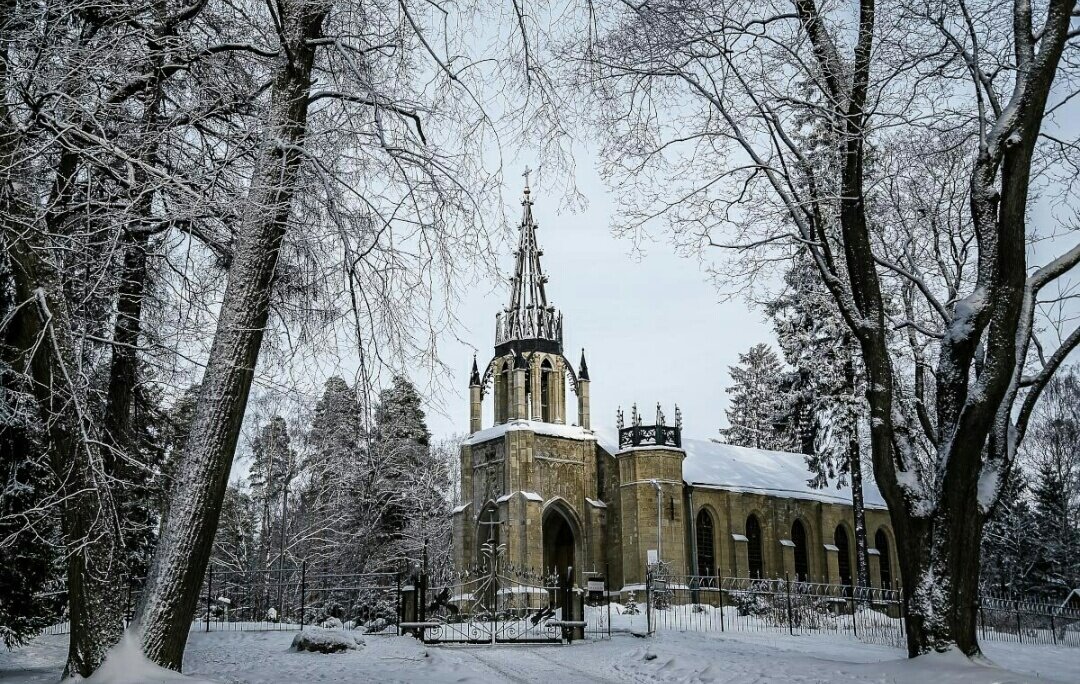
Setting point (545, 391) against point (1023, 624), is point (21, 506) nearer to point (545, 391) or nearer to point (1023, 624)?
point (1023, 624)

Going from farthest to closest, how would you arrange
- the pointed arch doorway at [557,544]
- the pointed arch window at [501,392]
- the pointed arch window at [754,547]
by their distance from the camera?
the pointed arch window at [754,547] < the pointed arch doorway at [557,544] < the pointed arch window at [501,392]

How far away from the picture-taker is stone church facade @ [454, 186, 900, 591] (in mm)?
36062

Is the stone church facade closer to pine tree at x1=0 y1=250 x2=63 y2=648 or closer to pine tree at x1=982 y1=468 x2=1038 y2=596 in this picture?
pine tree at x1=982 y1=468 x2=1038 y2=596

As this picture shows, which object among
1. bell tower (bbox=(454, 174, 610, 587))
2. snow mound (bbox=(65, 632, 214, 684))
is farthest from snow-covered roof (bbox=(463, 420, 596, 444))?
snow mound (bbox=(65, 632, 214, 684))

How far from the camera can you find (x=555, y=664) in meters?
13.8

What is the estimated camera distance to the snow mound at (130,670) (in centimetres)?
646

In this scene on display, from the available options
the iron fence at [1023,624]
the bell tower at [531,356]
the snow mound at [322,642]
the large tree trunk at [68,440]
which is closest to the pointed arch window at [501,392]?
the bell tower at [531,356]

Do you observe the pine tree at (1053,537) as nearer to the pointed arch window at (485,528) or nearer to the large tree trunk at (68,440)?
the pointed arch window at (485,528)

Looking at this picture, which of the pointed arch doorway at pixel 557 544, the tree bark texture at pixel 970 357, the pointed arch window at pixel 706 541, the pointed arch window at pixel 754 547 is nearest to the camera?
the tree bark texture at pixel 970 357

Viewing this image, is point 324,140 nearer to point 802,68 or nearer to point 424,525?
point 802,68

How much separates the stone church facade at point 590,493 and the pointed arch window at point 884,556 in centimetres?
318

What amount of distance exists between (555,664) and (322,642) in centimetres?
361

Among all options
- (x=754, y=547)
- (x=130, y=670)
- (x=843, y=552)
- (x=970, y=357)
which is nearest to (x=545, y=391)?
(x=754, y=547)

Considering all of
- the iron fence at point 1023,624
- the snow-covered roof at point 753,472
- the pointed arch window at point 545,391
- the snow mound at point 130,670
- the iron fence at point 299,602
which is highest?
the pointed arch window at point 545,391
